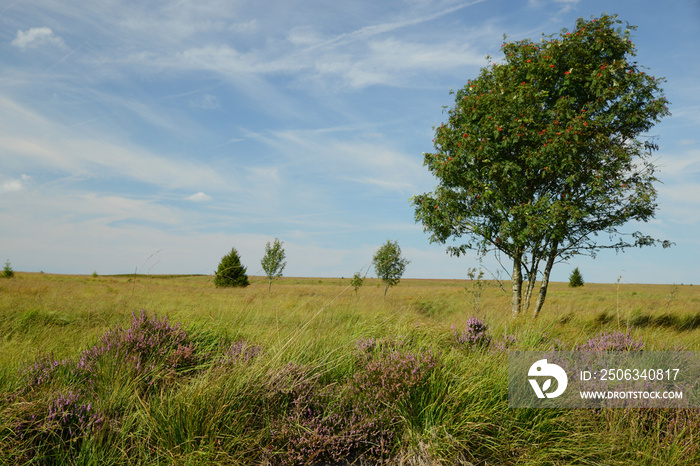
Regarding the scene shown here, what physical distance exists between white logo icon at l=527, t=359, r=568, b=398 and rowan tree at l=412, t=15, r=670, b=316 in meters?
7.00

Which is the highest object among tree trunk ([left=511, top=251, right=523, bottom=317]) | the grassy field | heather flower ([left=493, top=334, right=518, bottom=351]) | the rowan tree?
the rowan tree

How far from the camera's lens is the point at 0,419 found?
2.82 m

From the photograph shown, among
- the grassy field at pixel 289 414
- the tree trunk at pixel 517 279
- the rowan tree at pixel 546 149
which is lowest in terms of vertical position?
the grassy field at pixel 289 414

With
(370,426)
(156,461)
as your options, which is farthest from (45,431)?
(370,426)

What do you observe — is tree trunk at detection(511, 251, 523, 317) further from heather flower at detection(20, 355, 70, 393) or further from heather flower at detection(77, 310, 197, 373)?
heather flower at detection(20, 355, 70, 393)

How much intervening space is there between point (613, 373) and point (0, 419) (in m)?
5.56

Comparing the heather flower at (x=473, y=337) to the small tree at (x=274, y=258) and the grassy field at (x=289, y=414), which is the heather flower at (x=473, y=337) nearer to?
the grassy field at (x=289, y=414)

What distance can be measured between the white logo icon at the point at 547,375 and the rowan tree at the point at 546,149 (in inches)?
276

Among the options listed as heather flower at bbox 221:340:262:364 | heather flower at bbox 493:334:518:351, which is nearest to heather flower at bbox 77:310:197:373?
heather flower at bbox 221:340:262:364

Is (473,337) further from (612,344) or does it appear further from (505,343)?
(612,344)

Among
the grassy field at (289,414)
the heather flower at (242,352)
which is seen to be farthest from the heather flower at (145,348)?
the heather flower at (242,352)

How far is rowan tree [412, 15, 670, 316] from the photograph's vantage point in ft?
36.1

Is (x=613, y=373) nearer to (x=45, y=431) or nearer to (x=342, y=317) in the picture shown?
(x=342, y=317)

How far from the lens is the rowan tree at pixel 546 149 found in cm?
1099
